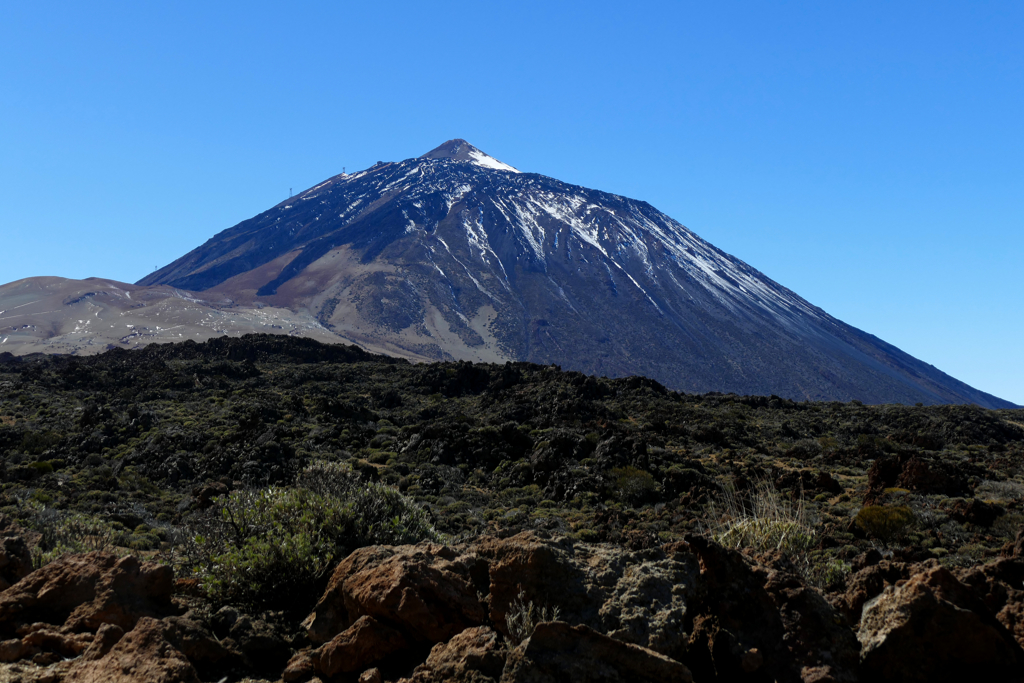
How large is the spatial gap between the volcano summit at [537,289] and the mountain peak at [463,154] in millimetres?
18805

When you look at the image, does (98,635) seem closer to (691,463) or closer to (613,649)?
(613,649)

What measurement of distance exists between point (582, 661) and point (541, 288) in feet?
373

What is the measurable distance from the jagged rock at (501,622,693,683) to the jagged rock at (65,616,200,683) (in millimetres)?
1866

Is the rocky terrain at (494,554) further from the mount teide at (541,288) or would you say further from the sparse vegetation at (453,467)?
the mount teide at (541,288)

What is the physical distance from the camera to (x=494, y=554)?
182 inches

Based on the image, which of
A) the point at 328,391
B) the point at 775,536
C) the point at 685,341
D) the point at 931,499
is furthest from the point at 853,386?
the point at 775,536

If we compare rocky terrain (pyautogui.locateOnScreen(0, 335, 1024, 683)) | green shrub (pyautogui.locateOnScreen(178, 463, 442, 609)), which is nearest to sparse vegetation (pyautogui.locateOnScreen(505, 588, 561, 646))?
rocky terrain (pyautogui.locateOnScreen(0, 335, 1024, 683))

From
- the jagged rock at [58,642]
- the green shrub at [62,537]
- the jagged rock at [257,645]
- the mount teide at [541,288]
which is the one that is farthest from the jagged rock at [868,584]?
the mount teide at [541,288]

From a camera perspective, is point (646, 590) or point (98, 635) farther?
point (98, 635)

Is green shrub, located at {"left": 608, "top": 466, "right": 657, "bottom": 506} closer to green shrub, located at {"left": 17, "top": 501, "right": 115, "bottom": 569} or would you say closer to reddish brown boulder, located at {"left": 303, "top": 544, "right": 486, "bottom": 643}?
green shrub, located at {"left": 17, "top": 501, "right": 115, "bottom": 569}

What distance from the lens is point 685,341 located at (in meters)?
101

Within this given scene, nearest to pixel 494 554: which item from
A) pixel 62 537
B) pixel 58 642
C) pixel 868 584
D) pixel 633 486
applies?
pixel 868 584

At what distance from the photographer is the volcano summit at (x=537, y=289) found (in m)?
97.4

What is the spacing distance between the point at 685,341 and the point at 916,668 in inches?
3932
